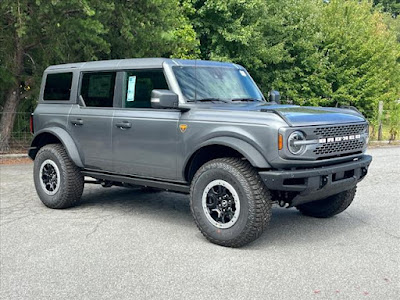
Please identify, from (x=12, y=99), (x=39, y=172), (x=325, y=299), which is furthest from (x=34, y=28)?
(x=325, y=299)

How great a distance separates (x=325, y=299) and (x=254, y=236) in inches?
51.3

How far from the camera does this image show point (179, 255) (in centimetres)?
473

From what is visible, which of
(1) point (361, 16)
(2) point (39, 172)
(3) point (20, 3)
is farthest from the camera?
(1) point (361, 16)

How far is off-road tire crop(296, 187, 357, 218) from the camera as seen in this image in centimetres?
598

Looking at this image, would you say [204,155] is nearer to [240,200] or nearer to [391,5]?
[240,200]

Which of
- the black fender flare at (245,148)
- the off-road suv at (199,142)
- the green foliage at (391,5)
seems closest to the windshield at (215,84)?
the off-road suv at (199,142)

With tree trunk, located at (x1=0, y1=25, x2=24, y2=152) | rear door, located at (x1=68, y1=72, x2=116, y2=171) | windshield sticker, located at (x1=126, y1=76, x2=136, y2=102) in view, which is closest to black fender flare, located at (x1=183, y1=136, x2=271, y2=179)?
windshield sticker, located at (x1=126, y1=76, x2=136, y2=102)

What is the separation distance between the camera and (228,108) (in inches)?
212

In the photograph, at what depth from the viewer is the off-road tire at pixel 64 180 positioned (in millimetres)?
6586

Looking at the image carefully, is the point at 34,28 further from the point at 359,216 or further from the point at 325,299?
the point at 325,299

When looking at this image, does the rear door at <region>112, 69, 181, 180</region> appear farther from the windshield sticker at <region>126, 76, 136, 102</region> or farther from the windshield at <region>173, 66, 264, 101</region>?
the windshield at <region>173, 66, 264, 101</region>

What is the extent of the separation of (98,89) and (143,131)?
1.15 m

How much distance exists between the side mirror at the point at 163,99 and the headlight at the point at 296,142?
1.37m

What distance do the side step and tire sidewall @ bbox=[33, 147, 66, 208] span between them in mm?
319
